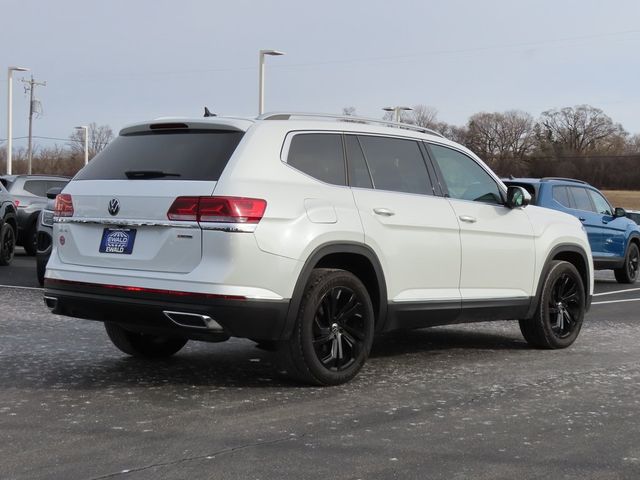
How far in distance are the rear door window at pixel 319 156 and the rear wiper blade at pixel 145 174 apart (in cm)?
77

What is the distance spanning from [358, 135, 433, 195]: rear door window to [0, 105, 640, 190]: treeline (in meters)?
83.3

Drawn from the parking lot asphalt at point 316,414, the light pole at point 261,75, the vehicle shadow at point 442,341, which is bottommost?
the vehicle shadow at point 442,341

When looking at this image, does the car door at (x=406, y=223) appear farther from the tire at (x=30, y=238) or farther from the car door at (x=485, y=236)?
the tire at (x=30, y=238)

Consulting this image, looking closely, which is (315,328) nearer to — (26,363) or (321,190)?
(321,190)

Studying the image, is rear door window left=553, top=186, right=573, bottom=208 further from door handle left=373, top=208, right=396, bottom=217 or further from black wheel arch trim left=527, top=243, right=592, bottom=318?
door handle left=373, top=208, right=396, bottom=217

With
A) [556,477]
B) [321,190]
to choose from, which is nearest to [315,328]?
[321,190]

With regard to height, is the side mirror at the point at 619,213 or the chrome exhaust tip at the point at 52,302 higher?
the side mirror at the point at 619,213

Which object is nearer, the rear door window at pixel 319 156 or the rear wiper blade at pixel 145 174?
the rear wiper blade at pixel 145 174

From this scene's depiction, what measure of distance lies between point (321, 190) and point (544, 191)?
8.99 m

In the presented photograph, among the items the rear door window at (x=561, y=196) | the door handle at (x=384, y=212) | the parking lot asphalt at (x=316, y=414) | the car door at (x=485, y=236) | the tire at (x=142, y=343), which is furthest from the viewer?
the rear door window at (x=561, y=196)

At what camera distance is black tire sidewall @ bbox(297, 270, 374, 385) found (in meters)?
5.60

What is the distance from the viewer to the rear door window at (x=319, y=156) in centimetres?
587

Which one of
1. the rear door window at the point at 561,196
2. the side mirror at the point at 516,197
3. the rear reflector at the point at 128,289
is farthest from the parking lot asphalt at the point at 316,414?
the rear door window at the point at 561,196

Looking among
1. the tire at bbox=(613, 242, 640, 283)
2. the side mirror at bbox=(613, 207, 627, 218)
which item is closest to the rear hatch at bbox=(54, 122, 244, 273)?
the side mirror at bbox=(613, 207, 627, 218)
